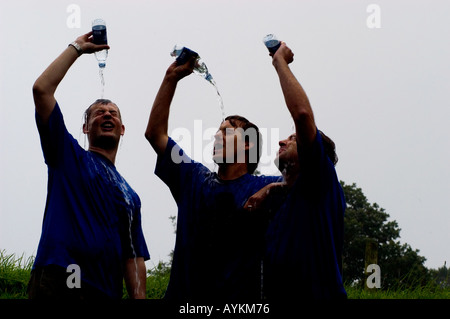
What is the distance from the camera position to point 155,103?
4461mm

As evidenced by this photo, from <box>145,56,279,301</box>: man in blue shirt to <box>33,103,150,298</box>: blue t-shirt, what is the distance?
0.34 m

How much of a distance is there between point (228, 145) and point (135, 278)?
1016mm

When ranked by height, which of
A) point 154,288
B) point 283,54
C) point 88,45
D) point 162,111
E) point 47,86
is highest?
point 88,45

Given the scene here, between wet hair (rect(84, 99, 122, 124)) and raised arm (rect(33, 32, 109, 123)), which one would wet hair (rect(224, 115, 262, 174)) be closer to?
wet hair (rect(84, 99, 122, 124))

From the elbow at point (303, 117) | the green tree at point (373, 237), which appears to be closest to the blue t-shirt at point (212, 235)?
the elbow at point (303, 117)

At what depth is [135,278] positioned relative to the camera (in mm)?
4395

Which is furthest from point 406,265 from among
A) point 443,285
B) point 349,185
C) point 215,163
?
point 215,163

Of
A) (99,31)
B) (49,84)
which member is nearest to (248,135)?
(99,31)

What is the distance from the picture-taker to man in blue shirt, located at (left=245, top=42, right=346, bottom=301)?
3.82m

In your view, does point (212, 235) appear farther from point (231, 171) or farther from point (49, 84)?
point (49, 84)

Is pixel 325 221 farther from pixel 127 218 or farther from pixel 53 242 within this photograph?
pixel 53 242

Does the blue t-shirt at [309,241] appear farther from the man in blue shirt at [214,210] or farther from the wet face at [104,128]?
the wet face at [104,128]

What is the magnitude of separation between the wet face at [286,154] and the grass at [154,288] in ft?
9.81

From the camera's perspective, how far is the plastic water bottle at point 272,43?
4.18m
